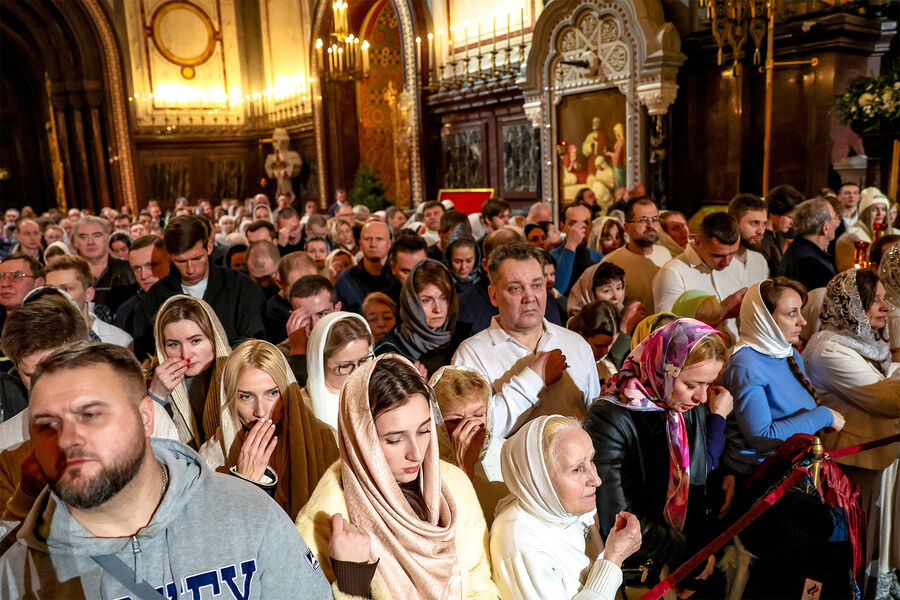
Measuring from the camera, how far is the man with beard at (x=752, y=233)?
4992 millimetres

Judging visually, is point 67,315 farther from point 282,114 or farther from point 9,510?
point 282,114

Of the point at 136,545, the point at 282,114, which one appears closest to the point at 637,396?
the point at 136,545

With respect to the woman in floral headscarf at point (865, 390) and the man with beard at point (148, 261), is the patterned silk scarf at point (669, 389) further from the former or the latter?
the man with beard at point (148, 261)

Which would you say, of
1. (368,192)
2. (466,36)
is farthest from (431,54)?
(368,192)

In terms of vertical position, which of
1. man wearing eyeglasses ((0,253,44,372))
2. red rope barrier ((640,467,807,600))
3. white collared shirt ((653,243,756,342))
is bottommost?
red rope barrier ((640,467,807,600))

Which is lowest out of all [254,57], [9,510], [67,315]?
[9,510]

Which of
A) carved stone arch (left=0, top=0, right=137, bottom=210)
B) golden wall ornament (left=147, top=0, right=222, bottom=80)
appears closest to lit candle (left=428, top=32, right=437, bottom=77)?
golden wall ornament (left=147, top=0, right=222, bottom=80)

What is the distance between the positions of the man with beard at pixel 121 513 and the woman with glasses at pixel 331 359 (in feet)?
4.14

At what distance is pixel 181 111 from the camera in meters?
22.2

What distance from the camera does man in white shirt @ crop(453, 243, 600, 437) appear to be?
10.1 feet

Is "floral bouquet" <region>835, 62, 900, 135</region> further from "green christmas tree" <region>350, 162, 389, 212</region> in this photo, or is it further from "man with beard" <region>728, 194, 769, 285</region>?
"green christmas tree" <region>350, 162, 389, 212</region>

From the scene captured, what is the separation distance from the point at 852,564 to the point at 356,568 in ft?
8.35

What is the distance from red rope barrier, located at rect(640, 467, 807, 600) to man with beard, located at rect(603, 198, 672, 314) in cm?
245

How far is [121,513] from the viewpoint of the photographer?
4.92 ft
